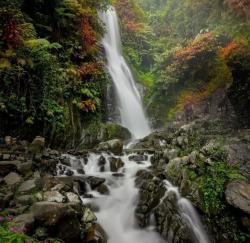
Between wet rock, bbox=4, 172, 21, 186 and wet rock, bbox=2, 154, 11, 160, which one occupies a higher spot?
wet rock, bbox=2, 154, 11, 160

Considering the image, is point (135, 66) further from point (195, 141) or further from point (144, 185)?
point (144, 185)

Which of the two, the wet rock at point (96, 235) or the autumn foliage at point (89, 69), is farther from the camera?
the autumn foliage at point (89, 69)

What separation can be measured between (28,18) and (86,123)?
4.76 meters

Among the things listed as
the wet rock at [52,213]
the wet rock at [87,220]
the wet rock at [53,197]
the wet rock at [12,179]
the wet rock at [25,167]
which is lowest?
the wet rock at [87,220]

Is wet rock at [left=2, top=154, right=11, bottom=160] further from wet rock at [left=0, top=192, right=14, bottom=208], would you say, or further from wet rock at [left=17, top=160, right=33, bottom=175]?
wet rock at [left=0, top=192, right=14, bottom=208]

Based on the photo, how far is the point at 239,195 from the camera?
5.87 meters

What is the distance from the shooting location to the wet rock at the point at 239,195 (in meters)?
5.67

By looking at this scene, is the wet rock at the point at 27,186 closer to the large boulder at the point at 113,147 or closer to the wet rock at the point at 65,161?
the wet rock at the point at 65,161

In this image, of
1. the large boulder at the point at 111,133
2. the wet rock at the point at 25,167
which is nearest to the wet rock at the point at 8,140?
the wet rock at the point at 25,167

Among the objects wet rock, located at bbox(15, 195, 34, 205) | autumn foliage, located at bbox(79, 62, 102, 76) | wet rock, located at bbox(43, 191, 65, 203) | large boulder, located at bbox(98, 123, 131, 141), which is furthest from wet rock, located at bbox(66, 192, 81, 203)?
autumn foliage, located at bbox(79, 62, 102, 76)

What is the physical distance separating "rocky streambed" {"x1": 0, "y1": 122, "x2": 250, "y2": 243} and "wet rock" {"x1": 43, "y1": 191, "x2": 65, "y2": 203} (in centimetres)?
2

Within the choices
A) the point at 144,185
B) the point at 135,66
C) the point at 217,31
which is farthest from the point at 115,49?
the point at 144,185

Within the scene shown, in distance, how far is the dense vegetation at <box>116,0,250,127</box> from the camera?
40.5 ft

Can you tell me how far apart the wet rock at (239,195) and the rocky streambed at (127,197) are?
2 centimetres
